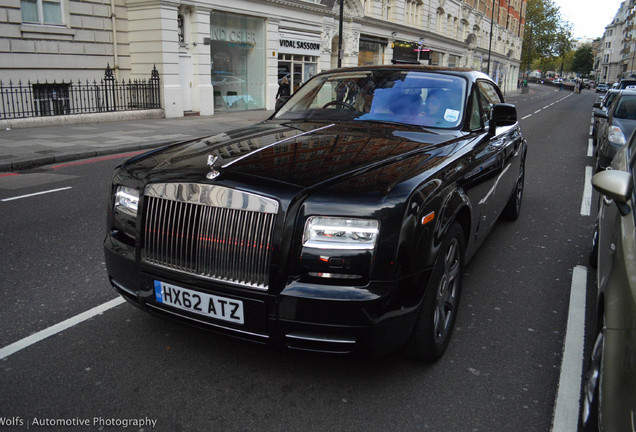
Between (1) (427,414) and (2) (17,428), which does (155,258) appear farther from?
(1) (427,414)

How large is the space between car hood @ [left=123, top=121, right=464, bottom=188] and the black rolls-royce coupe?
12mm

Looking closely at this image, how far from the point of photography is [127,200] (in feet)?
9.86

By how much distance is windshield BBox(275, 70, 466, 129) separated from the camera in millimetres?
4145

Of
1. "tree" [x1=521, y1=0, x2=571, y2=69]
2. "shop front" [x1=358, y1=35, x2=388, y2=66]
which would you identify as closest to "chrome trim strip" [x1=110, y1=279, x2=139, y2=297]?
"shop front" [x1=358, y1=35, x2=388, y2=66]

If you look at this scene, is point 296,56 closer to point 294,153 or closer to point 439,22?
point 439,22

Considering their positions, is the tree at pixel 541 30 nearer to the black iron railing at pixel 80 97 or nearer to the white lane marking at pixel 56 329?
the black iron railing at pixel 80 97

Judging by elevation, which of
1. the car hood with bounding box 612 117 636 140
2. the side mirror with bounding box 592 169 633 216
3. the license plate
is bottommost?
the license plate

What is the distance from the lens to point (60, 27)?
17141mm

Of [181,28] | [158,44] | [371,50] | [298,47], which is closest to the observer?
[158,44]

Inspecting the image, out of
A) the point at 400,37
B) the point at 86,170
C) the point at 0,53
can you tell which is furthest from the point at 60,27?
the point at 400,37

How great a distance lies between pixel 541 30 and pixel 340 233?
3996 inches

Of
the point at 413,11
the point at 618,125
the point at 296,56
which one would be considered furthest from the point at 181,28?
the point at 413,11

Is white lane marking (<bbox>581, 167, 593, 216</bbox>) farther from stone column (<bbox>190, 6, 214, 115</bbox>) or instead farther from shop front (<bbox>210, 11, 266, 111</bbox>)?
shop front (<bbox>210, 11, 266, 111</bbox>)

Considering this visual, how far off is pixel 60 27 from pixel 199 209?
690 inches
